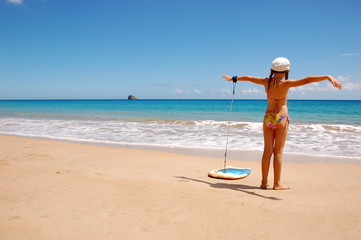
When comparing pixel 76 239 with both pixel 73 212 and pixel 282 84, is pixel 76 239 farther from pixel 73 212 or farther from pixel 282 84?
pixel 282 84

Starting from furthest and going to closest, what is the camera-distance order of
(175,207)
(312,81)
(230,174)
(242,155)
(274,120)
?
1. (242,155)
2. (230,174)
3. (274,120)
4. (312,81)
5. (175,207)

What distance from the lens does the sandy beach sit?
8.69 feet

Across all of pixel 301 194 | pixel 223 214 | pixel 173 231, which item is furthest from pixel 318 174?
pixel 173 231

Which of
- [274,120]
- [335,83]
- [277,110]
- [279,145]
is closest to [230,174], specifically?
[279,145]

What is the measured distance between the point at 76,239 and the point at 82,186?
1.46 meters

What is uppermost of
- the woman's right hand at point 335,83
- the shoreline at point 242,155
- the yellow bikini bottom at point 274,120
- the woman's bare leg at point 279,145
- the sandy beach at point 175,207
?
the woman's right hand at point 335,83

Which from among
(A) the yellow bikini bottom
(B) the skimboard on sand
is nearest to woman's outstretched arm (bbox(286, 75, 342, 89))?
(A) the yellow bikini bottom

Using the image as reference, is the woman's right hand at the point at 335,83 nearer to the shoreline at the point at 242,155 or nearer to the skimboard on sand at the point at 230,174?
the skimboard on sand at the point at 230,174

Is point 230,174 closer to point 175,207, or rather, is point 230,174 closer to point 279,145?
point 279,145

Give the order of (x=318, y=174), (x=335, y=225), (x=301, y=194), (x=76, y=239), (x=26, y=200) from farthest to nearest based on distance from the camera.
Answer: (x=318, y=174), (x=301, y=194), (x=26, y=200), (x=335, y=225), (x=76, y=239)

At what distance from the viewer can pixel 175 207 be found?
326cm

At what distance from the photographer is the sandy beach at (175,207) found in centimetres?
265

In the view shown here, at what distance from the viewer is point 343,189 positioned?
14.6 ft

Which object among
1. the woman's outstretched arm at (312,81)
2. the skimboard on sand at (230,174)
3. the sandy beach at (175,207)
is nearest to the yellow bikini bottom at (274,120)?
the woman's outstretched arm at (312,81)
